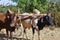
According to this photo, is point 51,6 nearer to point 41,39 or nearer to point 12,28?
point 41,39

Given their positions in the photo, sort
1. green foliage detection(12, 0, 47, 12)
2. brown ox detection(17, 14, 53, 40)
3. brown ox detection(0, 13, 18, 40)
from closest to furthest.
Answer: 1. brown ox detection(0, 13, 18, 40)
2. brown ox detection(17, 14, 53, 40)
3. green foliage detection(12, 0, 47, 12)

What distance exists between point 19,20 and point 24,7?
999 cm

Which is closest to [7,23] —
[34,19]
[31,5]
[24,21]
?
[24,21]

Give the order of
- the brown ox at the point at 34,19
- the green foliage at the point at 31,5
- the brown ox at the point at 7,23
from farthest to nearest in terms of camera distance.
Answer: the green foliage at the point at 31,5 < the brown ox at the point at 34,19 < the brown ox at the point at 7,23

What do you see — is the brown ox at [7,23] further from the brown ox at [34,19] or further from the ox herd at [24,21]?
the brown ox at [34,19]

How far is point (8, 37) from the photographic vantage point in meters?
12.0

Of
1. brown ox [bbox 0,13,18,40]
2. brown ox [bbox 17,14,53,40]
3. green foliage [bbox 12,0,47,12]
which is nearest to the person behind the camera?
brown ox [bbox 0,13,18,40]

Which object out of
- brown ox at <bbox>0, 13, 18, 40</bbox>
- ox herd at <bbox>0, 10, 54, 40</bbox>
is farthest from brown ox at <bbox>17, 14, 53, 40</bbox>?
brown ox at <bbox>0, 13, 18, 40</bbox>

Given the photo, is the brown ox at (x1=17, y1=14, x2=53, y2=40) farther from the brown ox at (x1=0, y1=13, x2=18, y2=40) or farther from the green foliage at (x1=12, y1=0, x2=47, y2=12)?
the green foliage at (x1=12, y1=0, x2=47, y2=12)

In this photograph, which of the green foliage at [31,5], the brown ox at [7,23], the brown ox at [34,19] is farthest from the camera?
the green foliage at [31,5]

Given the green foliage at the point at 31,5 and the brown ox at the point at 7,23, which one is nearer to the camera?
the brown ox at the point at 7,23

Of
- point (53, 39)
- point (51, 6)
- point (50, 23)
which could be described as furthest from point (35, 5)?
point (50, 23)

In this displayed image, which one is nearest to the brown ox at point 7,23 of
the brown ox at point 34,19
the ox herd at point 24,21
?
the ox herd at point 24,21

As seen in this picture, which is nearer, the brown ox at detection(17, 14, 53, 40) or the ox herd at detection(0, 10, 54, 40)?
the ox herd at detection(0, 10, 54, 40)
